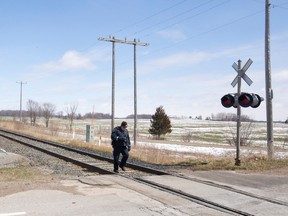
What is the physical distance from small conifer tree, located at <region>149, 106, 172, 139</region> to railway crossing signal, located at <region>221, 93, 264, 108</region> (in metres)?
39.3

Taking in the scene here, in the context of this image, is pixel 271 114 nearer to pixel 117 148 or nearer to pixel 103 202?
pixel 117 148

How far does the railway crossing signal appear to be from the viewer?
42.6 feet

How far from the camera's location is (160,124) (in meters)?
53.1

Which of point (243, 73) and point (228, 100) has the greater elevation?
point (243, 73)

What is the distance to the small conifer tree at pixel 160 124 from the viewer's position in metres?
53.0

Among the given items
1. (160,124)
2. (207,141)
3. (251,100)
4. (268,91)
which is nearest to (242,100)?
(251,100)

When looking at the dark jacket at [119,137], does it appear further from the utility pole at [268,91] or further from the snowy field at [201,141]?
the snowy field at [201,141]

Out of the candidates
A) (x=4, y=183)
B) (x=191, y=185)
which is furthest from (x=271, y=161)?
(x=4, y=183)

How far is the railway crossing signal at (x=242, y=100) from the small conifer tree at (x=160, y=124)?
129ft

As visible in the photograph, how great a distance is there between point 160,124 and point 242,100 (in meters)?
39.9

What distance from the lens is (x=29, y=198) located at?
805cm

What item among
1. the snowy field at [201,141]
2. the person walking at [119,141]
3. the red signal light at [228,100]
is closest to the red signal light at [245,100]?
the red signal light at [228,100]

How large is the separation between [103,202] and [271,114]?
10.1 meters

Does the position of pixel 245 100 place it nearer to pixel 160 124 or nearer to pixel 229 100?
pixel 229 100
